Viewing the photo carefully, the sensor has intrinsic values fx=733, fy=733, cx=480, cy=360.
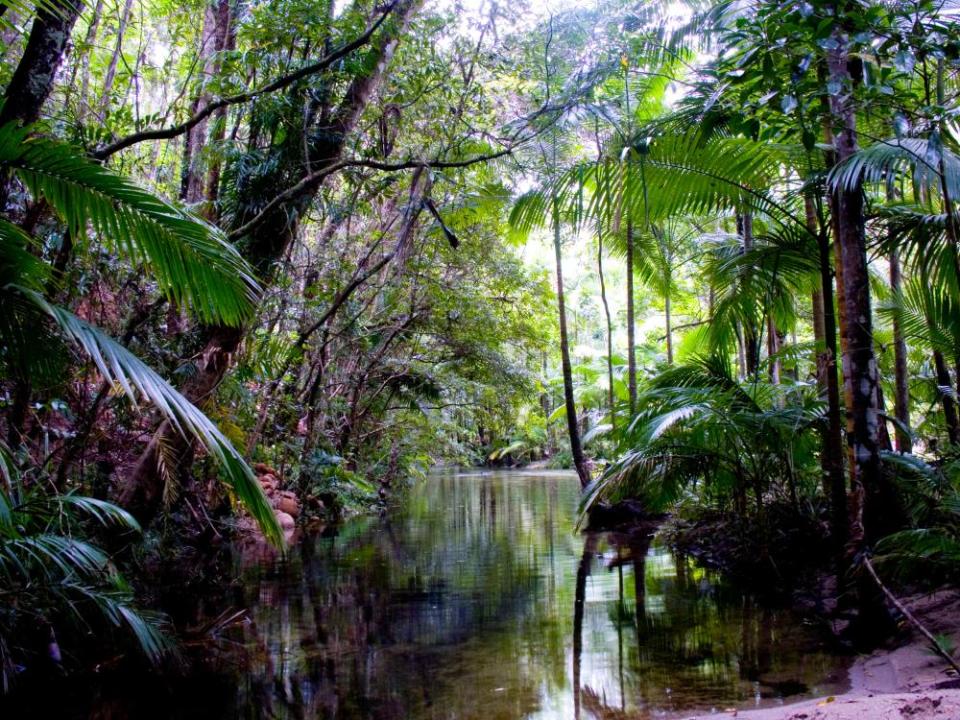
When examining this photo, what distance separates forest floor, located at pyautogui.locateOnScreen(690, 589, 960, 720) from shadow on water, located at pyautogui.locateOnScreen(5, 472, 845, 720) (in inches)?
10.3

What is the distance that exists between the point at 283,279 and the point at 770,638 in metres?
6.05

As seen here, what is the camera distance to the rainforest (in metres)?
3.51

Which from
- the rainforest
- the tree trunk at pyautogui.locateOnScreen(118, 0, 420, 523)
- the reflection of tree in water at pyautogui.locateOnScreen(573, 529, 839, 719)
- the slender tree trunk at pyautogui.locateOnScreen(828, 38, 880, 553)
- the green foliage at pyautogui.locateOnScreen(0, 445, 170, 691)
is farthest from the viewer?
the tree trunk at pyautogui.locateOnScreen(118, 0, 420, 523)

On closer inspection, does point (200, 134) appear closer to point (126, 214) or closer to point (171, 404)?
point (126, 214)

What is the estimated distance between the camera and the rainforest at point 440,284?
3.51 meters

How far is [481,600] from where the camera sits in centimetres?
690

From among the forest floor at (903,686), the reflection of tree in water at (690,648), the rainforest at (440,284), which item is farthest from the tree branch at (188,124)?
the forest floor at (903,686)

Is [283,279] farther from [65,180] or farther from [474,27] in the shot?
[65,180]

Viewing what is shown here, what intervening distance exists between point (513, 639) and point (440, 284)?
8034 mm

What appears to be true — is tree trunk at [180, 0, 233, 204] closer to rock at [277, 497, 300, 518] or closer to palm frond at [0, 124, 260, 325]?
palm frond at [0, 124, 260, 325]

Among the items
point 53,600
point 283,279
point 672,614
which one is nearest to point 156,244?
point 53,600

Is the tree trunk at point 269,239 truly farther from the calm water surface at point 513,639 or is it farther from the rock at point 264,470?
the rock at point 264,470

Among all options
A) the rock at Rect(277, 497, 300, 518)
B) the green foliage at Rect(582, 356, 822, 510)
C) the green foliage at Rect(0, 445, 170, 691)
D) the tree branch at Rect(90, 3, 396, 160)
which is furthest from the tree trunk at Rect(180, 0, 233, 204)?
the rock at Rect(277, 497, 300, 518)

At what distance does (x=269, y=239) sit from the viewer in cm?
758
